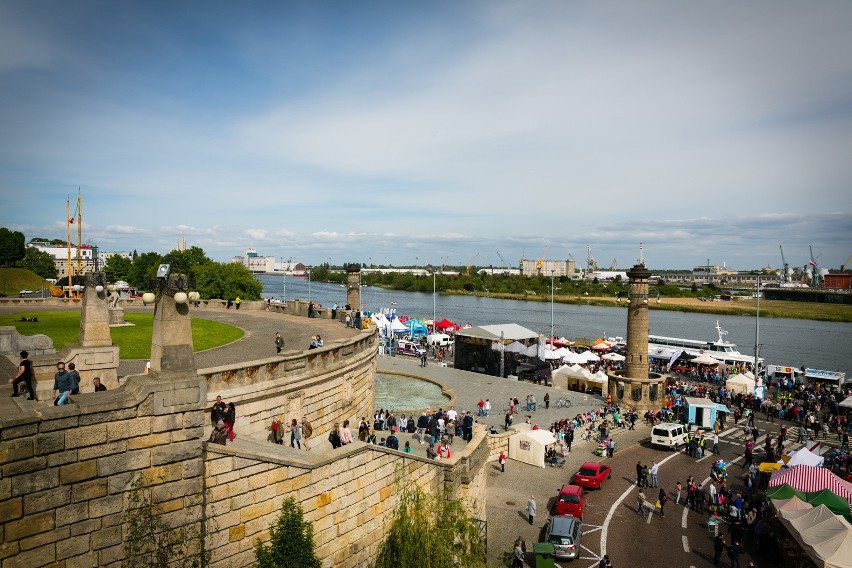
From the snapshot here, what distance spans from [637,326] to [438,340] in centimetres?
2060

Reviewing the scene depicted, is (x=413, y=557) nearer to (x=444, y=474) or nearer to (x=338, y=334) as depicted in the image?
(x=444, y=474)

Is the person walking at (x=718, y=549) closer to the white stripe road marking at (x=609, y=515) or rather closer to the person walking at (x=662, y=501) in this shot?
the white stripe road marking at (x=609, y=515)

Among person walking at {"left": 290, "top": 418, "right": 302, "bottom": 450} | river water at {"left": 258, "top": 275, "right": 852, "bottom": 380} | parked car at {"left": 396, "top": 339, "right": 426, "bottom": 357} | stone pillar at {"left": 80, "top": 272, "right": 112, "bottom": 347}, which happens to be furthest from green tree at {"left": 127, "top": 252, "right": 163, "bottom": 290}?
person walking at {"left": 290, "top": 418, "right": 302, "bottom": 450}

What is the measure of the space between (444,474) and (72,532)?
984 centimetres

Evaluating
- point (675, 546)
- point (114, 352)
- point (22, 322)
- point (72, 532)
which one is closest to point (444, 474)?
point (675, 546)

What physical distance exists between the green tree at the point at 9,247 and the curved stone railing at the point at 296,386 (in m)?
88.2

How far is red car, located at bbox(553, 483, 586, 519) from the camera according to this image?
17938 mm

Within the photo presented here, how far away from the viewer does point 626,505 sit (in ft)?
64.2

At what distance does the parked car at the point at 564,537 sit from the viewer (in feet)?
50.5

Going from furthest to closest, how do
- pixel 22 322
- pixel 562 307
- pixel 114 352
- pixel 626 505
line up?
pixel 562 307
pixel 22 322
pixel 626 505
pixel 114 352

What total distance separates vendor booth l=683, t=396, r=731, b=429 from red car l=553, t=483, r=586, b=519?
45.1 feet

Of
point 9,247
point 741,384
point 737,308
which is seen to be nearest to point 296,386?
point 741,384

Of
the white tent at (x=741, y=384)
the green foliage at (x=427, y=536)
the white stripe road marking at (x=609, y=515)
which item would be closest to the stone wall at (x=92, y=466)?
the green foliage at (x=427, y=536)

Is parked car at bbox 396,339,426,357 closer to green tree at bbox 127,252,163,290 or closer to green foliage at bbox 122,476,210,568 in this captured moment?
green foliage at bbox 122,476,210,568
